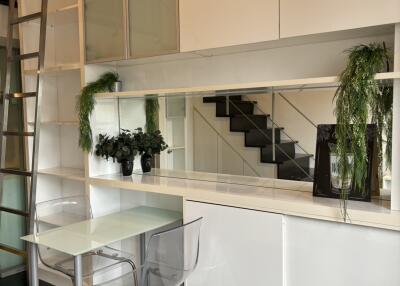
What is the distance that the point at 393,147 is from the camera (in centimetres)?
180

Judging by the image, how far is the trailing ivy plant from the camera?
173cm

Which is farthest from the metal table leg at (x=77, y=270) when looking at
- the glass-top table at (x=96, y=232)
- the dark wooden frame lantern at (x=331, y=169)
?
A: the dark wooden frame lantern at (x=331, y=169)

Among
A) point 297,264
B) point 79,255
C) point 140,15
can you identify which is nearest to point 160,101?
point 140,15

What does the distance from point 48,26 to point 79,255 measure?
232 cm

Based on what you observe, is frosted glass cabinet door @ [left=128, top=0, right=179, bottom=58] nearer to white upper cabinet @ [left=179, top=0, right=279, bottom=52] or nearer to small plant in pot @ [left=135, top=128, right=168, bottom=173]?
white upper cabinet @ [left=179, top=0, right=279, bottom=52]

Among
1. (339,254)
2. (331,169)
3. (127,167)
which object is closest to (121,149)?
(127,167)

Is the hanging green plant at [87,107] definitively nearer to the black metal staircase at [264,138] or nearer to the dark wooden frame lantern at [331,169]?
the black metal staircase at [264,138]

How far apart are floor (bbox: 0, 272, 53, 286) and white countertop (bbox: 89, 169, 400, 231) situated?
1.28 meters

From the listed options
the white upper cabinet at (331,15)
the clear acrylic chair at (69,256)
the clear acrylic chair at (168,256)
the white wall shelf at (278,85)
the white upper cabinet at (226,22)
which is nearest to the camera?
the white upper cabinet at (331,15)

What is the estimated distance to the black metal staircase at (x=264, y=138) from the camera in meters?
2.30

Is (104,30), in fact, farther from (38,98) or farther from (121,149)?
(121,149)

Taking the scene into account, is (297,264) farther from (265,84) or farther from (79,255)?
(79,255)

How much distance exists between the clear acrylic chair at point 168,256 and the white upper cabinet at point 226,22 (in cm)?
106

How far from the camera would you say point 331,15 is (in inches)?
73.1
